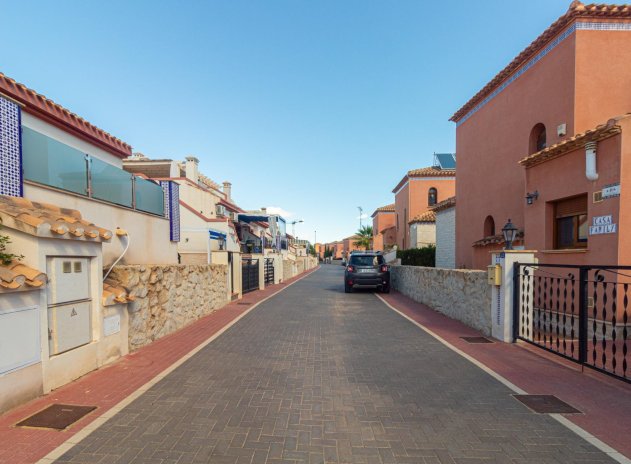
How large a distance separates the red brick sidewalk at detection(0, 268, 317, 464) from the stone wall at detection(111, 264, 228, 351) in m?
0.30

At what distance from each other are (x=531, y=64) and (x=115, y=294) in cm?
1463

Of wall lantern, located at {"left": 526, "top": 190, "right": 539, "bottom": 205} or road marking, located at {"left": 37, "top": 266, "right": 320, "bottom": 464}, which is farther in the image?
wall lantern, located at {"left": 526, "top": 190, "right": 539, "bottom": 205}

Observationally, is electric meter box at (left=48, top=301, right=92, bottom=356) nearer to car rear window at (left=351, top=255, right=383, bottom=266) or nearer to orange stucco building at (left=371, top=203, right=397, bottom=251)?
car rear window at (left=351, top=255, right=383, bottom=266)

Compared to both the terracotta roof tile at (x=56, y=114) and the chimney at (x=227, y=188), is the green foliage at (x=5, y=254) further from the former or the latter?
the chimney at (x=227, y=188)

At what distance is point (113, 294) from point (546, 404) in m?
6.54

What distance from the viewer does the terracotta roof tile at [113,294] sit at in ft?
17.6

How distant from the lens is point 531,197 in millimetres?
9344

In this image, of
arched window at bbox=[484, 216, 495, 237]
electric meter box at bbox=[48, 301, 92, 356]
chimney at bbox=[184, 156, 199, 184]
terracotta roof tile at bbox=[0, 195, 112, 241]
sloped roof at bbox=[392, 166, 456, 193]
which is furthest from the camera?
sloped roof at bbox=[392, 166, 456, 193]

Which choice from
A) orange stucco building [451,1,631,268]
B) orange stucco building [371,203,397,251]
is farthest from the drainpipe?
orange stucco building [371,203,397,251]

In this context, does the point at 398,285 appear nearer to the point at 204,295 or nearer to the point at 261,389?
the point at 204,295

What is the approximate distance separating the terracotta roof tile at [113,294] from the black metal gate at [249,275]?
9336 mm

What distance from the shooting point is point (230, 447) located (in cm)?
310

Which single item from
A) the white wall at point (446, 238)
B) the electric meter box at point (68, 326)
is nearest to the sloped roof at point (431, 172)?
the white wall at point (446, 238)

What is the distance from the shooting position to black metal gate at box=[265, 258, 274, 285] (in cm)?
2078
